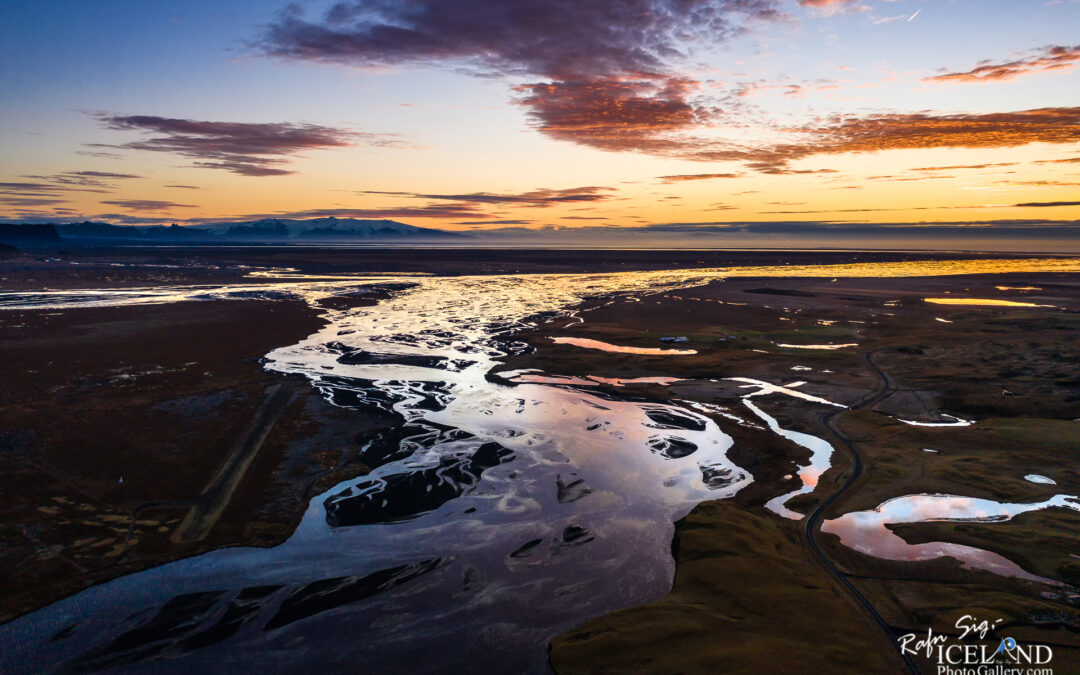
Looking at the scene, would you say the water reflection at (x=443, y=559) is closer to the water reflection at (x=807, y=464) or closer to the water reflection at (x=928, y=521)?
the water reflection at (x=807, y=464)

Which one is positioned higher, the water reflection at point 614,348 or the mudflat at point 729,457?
the water reflection at point 614,348

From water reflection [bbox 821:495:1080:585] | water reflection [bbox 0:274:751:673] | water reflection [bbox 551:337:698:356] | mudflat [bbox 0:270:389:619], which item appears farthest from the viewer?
water reflection [bbox 551:337:698:356]

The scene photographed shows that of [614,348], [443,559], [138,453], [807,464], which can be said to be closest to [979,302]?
[614,348]

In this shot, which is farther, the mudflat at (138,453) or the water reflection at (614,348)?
the water reflection at (614,348)

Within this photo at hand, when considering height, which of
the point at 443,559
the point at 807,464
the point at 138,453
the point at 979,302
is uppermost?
the point at 979,302

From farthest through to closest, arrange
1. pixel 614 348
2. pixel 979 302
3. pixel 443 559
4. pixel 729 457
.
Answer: pixel 979 302, pixel 614 348, pixel 729 457, pixel 443 559

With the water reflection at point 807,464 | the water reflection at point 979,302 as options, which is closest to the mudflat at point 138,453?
the water reflection at point 807,464

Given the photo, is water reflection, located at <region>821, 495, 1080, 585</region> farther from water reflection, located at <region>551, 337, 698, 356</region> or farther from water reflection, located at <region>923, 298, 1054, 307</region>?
water reflection, located at <region>923, 298, 1054, 307</region>

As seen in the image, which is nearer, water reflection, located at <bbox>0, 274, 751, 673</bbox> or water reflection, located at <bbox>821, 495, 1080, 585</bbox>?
water reflection, located at <bbox>0, 274, 751, 673</bbox>

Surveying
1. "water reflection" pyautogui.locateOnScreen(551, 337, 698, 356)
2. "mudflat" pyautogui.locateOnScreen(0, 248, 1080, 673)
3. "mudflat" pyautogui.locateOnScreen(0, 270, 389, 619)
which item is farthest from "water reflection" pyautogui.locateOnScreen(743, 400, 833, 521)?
"mudflat" pyautogui.locateOnScreen(0, 270, 389, 619)

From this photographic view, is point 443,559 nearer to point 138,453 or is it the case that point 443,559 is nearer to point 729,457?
point 729,457

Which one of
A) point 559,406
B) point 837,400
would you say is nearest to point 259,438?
point 559,406
